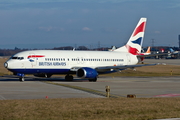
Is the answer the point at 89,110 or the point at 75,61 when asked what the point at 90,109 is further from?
the point at 75,61

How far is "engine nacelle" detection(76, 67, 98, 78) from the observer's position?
4317 centimetres

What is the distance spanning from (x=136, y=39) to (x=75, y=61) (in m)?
11.8

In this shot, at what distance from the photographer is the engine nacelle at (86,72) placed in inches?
1700

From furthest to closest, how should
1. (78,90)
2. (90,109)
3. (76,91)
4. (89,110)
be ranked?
(78,90)
(76,91)
(90,109)
(89,110)

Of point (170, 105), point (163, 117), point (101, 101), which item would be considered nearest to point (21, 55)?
point (101, 101)

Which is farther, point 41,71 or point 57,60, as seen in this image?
point 57,60

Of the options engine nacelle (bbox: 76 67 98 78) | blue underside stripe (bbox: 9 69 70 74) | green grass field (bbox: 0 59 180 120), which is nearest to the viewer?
green grass field (bbox: 0 59 180 120)

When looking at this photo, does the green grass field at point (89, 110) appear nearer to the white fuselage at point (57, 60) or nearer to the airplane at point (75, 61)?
the white fuselage at point (57, 60)

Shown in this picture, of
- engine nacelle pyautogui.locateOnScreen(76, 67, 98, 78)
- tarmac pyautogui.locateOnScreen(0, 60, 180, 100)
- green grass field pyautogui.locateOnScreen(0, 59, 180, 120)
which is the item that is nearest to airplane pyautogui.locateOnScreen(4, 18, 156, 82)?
engine nacelle pyautogui.locateOnScreen(76, 67, 98, 78)

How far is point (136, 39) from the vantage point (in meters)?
52.9

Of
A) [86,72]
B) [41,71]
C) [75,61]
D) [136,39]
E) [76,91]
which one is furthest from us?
[136,39]

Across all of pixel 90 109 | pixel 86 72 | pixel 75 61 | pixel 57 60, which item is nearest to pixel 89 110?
pixel 90 109

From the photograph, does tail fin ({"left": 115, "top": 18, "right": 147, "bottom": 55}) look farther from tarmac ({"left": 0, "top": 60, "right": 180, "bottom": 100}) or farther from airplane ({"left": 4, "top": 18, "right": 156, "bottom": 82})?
tarmac ({"left": 0, "top": 60, "right": 180, "bottom": 100})

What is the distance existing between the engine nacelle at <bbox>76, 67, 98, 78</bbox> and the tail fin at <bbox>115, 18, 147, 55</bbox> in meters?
10.6
